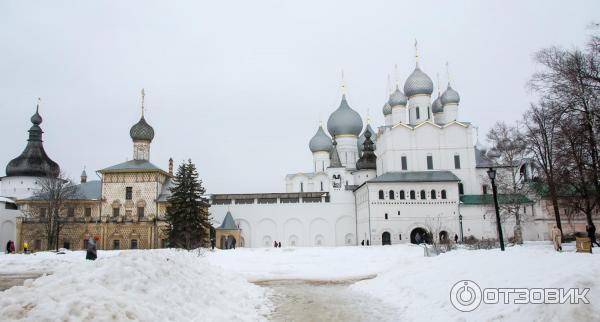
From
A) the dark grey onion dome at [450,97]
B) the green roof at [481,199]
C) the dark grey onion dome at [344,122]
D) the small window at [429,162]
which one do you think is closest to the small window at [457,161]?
the small window at [429,162]

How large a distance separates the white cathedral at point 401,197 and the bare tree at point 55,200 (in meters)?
12.5

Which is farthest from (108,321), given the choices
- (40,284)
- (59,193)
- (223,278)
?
(59,193)

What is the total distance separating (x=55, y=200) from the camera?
40.1 metres

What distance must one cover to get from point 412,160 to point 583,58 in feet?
89.6

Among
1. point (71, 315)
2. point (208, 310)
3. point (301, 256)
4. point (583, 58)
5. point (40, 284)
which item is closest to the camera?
point (71, 315)

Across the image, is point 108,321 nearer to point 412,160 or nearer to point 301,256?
point 301,256

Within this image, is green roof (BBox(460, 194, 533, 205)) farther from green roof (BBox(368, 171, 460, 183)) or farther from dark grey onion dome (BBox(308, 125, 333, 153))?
dark grey onion dome (BBox(308, 125, 333, 153))

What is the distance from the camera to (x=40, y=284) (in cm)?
771

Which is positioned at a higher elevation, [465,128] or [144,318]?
[465,128]

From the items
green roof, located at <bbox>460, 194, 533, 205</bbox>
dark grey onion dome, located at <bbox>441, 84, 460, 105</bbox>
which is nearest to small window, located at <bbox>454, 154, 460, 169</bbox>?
green roof, located at <bbox>460, 194, 533, 205</bbox>

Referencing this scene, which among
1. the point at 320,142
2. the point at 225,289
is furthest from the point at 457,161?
the point at 225,289

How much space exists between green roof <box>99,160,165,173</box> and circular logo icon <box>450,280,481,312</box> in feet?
123

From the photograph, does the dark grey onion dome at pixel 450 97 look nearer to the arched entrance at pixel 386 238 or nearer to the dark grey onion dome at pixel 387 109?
the dark grey onion dome at pixel 387 109

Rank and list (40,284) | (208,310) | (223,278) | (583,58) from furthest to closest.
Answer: (583,58)
(223,278)
(208,310)
(40,284)
